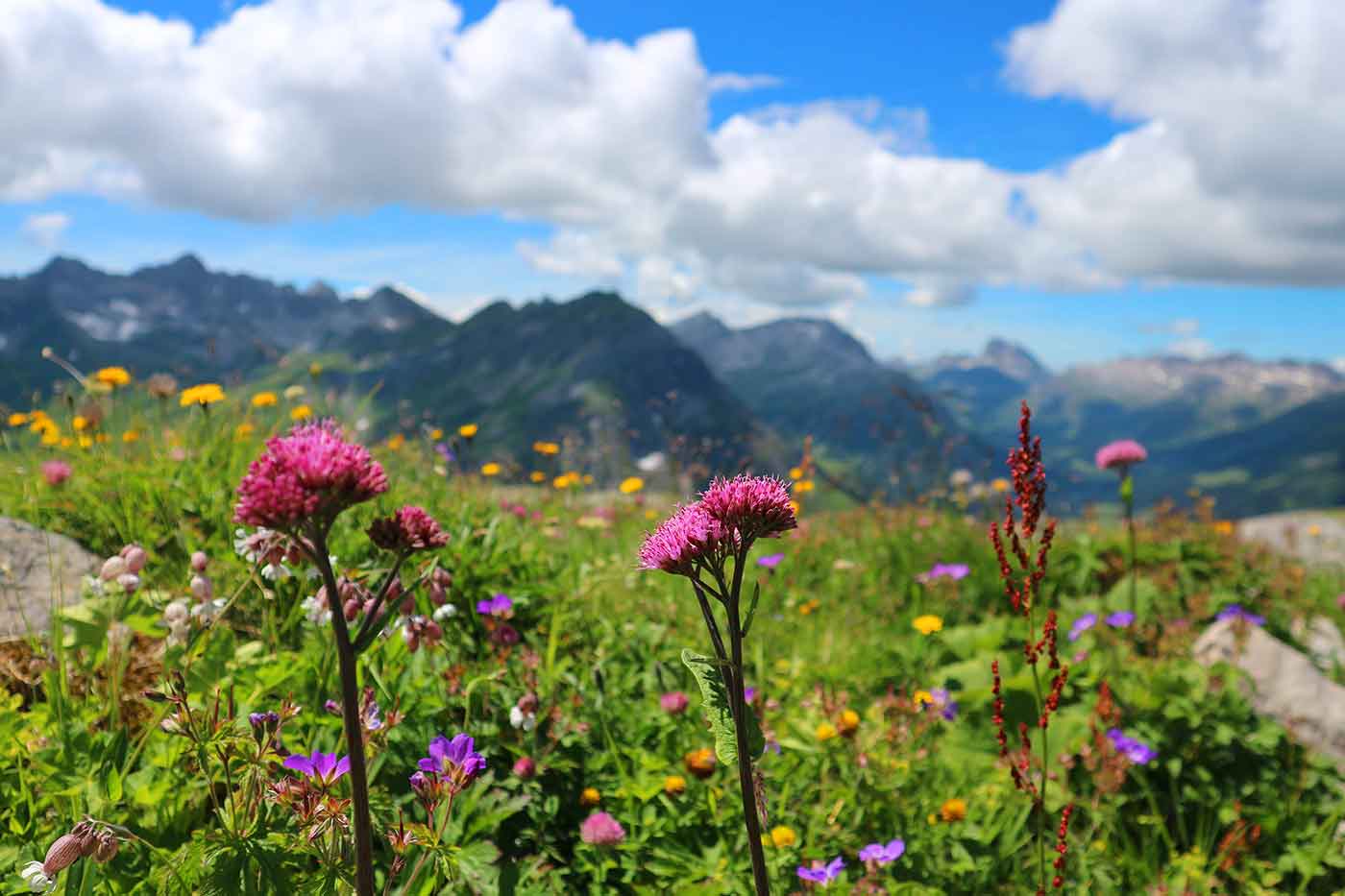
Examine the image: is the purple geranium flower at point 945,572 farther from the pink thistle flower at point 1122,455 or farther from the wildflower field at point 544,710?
the pink thistle flower at point 1122,455

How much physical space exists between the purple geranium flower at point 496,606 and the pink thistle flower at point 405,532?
81.8 inches

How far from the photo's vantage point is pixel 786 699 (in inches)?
193

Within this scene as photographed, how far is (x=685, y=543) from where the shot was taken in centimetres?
198

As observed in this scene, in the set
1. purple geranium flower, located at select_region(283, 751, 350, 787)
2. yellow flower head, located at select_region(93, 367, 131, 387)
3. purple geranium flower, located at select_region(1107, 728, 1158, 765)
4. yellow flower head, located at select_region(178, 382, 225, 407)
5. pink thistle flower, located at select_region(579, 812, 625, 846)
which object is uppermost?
yellow flower head, located at select_region(93, 367, 131, 387)

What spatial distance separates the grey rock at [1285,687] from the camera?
5.22 meters

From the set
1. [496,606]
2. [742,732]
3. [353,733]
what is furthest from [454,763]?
[496,606]

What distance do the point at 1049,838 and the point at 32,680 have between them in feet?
16.3

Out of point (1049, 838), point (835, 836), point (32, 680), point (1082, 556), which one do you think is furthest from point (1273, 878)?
point (32, 680)

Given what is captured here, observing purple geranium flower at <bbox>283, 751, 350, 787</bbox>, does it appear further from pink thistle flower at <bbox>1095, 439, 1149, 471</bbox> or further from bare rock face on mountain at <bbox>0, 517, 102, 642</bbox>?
pink thistle flower at <bbox>1095, 439, 1149, 471</bbox>

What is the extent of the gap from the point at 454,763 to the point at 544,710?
1.17 m

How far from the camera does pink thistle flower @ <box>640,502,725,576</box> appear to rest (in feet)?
6.44

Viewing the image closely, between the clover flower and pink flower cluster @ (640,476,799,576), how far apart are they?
14.9 ft

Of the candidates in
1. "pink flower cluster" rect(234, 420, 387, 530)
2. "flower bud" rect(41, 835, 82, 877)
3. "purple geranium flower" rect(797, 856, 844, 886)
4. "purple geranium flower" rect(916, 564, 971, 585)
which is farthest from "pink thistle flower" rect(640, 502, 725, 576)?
"purple geranium flower" rect(916, 564, 971, 585)

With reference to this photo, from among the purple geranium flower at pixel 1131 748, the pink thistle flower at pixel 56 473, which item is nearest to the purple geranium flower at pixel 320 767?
the purple geranium flower at pixel 1131 748
